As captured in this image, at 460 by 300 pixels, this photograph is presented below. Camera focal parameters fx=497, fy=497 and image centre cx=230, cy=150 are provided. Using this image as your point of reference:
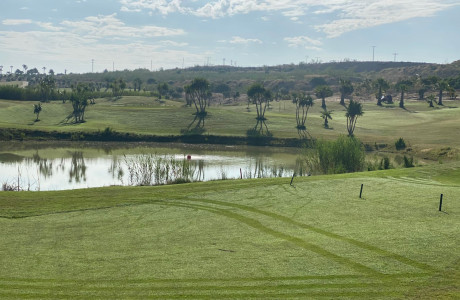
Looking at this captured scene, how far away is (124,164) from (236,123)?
216ft

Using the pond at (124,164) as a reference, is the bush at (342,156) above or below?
above

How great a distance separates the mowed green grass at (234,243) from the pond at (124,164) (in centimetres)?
1487

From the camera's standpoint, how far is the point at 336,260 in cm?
1992

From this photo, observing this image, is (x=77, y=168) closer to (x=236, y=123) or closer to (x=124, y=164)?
(x=124, y=164)

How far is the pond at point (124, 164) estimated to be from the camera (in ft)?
177

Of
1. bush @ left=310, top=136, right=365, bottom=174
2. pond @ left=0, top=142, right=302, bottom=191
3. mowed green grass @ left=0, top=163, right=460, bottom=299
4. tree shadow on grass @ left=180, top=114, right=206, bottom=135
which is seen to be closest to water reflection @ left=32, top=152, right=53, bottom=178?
pond @ left=0, top=142, right=302, bottom=191

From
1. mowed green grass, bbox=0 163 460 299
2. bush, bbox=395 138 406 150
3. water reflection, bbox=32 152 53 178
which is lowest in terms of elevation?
water reflection, bbox=32 152 53 178

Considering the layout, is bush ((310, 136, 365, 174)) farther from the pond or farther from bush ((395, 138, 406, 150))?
bush ((395, 138, 406, 150))

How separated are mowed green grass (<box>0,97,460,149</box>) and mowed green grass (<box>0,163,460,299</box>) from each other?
267 ft

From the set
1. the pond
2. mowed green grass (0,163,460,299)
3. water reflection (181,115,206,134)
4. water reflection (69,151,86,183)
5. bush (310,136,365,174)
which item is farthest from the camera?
water reflection (181,115,206,134)

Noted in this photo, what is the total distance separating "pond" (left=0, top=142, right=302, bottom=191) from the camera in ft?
177

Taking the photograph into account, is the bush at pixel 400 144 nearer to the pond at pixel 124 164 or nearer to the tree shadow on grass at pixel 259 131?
the pond at pixel 124 164

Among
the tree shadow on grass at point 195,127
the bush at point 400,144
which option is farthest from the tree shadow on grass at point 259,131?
the bush at point 400,144

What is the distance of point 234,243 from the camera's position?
2281 cm
